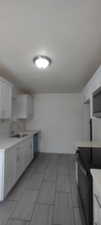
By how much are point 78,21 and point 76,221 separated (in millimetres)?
2553

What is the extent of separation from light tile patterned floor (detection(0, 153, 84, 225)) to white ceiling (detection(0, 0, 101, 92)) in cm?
249

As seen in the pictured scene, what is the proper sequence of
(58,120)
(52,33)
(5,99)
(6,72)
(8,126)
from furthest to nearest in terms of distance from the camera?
(58,120) < (8,126) < (6,72) < (5,99) < (52,33)

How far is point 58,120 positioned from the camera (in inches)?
193

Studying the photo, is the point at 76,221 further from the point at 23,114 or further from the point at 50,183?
the point at 23,114

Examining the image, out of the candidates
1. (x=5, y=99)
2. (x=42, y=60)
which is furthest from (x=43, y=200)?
(x=42, y=60)

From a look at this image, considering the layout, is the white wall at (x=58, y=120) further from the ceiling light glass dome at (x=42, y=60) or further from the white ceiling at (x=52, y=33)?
the ceiling light glass dome at (x=42, y=60)

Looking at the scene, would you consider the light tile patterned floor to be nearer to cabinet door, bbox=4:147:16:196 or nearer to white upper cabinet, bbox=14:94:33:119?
cabinet door, bbox=4:147:16:196

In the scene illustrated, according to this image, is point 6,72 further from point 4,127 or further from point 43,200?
point 43,200

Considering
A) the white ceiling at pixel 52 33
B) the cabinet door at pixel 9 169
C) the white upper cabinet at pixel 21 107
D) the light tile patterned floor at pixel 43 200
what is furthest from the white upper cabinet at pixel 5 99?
the light tile patterned floor at pixel 43 200

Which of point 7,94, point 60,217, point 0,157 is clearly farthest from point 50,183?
point 7,94

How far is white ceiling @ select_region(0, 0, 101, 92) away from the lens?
1218mm

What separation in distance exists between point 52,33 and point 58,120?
3.61 metres

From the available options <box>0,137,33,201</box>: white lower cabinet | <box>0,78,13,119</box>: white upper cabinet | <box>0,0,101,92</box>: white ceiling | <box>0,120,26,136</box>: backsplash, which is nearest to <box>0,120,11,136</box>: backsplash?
<box>0,120,26,136</box>: backsplash

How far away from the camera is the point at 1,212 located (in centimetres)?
178
